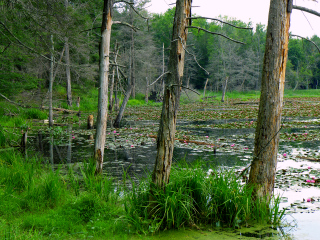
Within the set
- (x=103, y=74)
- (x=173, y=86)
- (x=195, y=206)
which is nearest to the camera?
(x=173, y=86)

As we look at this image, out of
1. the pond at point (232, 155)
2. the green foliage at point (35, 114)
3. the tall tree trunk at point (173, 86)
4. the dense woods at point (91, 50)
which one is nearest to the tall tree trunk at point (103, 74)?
the dense woods at point (91, 50)

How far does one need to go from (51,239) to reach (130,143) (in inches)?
310

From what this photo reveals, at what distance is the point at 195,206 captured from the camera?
4.37 m

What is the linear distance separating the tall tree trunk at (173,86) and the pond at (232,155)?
31.7 inches

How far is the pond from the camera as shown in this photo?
4594 millimetres

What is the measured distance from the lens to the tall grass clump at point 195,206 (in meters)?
3.99

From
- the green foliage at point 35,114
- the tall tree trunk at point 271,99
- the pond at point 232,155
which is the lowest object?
the pond at point 232,155

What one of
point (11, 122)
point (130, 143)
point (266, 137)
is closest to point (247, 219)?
point (266, 137)

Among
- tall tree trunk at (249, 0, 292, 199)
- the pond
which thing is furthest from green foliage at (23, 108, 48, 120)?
tall tree trunk at (249, 0, 292, 199)

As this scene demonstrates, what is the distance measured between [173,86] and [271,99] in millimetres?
1579

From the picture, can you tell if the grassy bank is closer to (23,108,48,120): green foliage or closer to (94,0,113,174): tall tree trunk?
(94,0,113,174): tall tree trunk

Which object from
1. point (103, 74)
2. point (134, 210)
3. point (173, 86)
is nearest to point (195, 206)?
point (134, 210)

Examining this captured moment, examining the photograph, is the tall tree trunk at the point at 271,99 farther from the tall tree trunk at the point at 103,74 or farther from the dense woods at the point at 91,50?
the tall tree trunk at the point at 103,74

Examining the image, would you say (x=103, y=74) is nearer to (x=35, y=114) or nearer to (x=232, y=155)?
(x=232, y=155)
